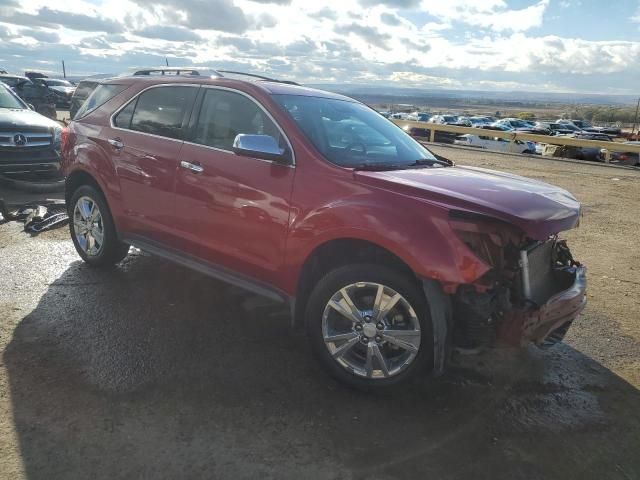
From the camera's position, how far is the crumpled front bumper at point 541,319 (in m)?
3.05

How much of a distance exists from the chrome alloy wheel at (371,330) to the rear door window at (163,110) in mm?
2043

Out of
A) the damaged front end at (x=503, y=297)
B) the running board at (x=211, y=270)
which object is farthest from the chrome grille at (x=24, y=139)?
the damaged front end at (x=503, y=297)

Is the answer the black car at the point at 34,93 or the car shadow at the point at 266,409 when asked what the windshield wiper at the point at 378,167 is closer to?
the car shadow at the point at 266,409

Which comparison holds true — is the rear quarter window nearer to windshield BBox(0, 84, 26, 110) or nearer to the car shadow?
the car shadow

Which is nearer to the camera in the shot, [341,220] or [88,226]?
[341,220]

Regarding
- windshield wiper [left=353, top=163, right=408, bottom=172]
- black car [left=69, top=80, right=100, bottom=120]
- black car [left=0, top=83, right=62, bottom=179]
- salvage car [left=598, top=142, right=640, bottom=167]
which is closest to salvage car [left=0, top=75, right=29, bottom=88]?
black car [left=69, top=80, right=100, bottom=120]

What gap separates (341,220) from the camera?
10.6 ft

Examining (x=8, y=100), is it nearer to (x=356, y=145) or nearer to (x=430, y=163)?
(x=356, y=145)

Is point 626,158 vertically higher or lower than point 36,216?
lower

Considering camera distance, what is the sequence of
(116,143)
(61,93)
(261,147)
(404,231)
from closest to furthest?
1. (404,231)
2. (261,147)
3. (116,143)
4. (61,93)

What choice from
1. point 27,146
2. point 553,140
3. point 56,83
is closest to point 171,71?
point 27,146

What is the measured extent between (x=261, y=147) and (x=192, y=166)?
827 mm

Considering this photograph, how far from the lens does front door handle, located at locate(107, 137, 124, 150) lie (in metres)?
4.70

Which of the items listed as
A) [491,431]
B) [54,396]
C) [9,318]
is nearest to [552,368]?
[491,431]
